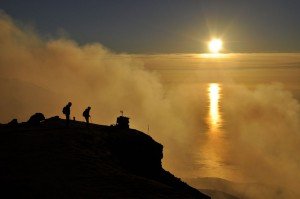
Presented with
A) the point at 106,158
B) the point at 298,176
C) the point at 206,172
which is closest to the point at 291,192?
the point at 206,172

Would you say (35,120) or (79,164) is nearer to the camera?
(79,164)

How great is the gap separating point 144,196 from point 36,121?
23166 mm

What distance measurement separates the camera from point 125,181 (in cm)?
2606

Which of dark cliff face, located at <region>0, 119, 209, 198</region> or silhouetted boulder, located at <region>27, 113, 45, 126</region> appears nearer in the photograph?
dark cliff face, located at <region>0, 119, 209, 198</region>

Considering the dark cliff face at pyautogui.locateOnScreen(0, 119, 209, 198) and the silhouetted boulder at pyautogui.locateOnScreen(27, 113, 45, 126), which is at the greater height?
the silhouetted boulder at pyautogui.locateOnScreen(27, 113, 45, 126)

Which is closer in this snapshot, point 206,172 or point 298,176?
point 206,172

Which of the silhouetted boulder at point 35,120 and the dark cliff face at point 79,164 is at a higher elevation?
the silhouetted boulder at point 35,120

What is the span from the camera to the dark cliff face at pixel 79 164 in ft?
75.0

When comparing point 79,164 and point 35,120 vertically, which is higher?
point 35,120

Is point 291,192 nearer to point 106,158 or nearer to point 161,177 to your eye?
point 161,177

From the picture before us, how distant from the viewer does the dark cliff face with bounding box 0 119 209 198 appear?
22.9m

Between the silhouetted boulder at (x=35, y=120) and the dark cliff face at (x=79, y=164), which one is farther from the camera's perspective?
the silhouetted boulder at (x=35, y=120)

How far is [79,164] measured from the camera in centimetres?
2761

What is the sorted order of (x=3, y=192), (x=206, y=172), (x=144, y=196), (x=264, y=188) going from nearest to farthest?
(x=3, y=192)
(x=144, y=196)
(x=264, y=188)
(x=206, y=172)
